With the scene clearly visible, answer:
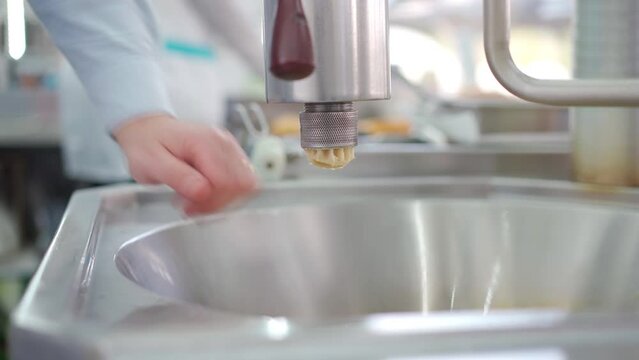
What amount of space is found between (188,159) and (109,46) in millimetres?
149

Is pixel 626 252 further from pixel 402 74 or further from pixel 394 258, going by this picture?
pixel 402 74

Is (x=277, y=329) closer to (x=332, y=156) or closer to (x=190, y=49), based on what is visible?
(x=332, y=156)

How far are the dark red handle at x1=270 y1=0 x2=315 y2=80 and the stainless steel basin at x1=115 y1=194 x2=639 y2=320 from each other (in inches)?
8.0

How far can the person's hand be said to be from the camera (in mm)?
464

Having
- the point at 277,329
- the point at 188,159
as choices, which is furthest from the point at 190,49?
the point at 277,329

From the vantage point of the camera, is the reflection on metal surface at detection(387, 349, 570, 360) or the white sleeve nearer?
the reflection on metal surface at detection(387, 349, 570, 360)

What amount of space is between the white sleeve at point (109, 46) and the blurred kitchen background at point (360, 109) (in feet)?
0.62

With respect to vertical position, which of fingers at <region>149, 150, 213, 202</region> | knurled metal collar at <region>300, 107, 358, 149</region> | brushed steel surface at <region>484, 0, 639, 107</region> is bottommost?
fingers at <region>149, 150, 213, 202</region>

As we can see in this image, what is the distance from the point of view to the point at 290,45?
30 cm

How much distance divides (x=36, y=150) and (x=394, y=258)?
5.37 ft

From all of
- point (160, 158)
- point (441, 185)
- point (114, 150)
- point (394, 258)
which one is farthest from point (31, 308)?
point (114, 150)

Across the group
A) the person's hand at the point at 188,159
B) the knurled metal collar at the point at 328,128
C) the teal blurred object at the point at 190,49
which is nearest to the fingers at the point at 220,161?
the person's hand at the point at 188,159

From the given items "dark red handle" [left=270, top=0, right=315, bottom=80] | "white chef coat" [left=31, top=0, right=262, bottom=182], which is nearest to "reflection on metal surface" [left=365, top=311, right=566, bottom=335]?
"dark red handle" [left=270, top=0, right=315, bottom=80]

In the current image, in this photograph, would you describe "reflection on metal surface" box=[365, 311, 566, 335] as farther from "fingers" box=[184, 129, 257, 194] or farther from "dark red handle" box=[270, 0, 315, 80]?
"fingers" box=[184, 129, 257, 194]
